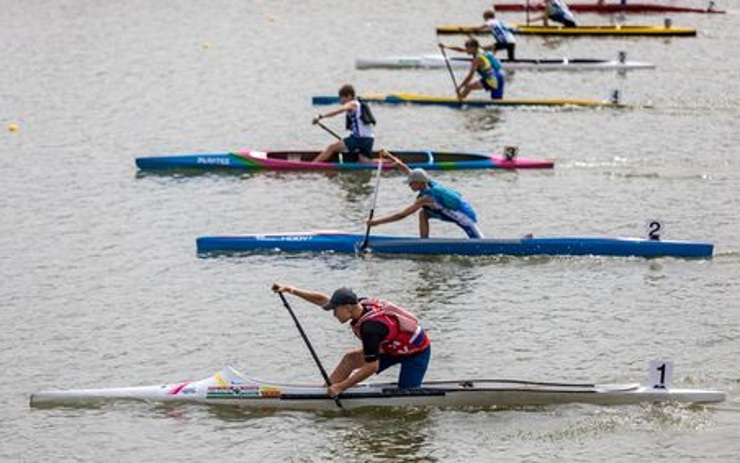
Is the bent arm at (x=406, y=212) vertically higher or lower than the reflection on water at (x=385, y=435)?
higher

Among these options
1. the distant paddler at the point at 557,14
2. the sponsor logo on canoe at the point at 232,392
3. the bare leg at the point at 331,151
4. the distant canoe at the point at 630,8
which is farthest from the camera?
the distant canoe at the point at 630,8

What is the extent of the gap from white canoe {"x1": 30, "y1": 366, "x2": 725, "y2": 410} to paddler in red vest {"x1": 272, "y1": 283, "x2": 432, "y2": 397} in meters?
0.21

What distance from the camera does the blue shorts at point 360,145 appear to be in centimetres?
3419

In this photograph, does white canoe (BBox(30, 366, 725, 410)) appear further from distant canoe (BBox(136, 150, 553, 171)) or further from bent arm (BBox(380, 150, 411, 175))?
distant canoe (BBox(136, 150, 553, 171))

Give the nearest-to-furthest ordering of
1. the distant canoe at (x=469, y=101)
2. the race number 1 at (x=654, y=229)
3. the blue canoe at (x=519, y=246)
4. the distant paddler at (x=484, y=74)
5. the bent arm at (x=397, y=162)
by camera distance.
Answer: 1. the race number 1 at (x=654, y=229)
2. the blue canoe at (x=519, y=246)
3. the bent arm at (x=397, y=162)
4. the distant paddler at (x=484, y=74)
5. the distant canoe at (x=469, y=101)

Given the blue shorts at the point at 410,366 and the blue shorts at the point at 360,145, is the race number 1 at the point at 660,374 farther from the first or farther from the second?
the blue shorts at the point at 360,145

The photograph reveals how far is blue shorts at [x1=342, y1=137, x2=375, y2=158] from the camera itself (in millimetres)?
34188

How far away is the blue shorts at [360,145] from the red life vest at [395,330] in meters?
13.8

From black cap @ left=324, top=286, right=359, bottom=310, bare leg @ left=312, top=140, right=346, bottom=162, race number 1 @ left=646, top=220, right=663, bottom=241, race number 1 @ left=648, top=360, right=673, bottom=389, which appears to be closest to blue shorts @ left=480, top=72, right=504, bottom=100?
bare leg @ left=312, top=140, right=346, bottom=162

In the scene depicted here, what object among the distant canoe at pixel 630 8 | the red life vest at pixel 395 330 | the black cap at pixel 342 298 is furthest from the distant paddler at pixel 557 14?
the black cap at pixel 342 298

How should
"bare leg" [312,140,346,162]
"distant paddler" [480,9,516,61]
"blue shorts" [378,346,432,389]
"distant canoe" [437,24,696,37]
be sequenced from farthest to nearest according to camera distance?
"distant canoe" [437,24,696,37] < "distant paddler" [480,9,516,61] < "bare leg" [312,140,346,162] < "blue shorts" [378,346,432,389]

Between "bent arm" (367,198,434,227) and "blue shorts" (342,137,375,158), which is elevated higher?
"blue shorts" (342,137,375,158)

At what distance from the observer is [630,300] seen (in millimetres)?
26203

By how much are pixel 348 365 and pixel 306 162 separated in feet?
46.6
